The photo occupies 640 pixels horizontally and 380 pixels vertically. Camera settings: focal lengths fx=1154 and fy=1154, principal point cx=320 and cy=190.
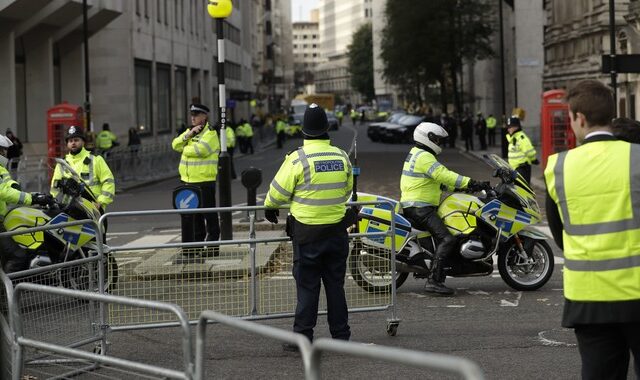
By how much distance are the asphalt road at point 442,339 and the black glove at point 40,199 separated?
100 inches

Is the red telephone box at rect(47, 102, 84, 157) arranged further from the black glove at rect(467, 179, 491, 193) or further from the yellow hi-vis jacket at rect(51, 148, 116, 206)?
the black glove at rect(467, 179, 491, 193)

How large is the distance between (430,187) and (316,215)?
320 cm

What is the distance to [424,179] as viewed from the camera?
11391mm

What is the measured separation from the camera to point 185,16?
211 ft

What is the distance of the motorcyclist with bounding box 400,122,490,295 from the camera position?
36.7 ft

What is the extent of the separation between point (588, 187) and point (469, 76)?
82820mm

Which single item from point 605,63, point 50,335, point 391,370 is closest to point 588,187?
point 391,370

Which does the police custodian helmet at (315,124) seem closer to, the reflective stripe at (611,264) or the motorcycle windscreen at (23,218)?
the reflective stripe at (611,264)

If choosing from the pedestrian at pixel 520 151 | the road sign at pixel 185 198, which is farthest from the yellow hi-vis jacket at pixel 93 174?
the pedestrian at pixel 520 151

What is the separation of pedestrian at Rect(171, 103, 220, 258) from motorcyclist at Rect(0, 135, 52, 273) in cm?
306

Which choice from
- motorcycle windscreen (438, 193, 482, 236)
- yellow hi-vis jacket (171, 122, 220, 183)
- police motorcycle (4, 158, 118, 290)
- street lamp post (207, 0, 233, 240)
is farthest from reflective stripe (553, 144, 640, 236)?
street lamp post (207, 0, 233, 240)

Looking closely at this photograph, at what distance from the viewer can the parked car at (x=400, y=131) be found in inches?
2443

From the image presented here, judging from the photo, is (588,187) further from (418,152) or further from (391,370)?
(418,152)

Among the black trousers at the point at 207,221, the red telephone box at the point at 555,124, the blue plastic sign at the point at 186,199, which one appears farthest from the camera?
the red telephone box at the point at 555,124
